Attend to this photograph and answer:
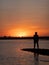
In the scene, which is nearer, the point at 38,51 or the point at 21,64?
the point at 21,64

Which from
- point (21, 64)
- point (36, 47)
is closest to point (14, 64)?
point (21, 64)

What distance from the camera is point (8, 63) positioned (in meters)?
19.3

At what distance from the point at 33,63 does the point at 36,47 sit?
11646 mm

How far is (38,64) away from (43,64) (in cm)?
39

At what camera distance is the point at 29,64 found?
18.6m

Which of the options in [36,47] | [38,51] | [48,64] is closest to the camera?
[48,64]

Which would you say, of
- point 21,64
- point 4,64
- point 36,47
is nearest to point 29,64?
point 21,64

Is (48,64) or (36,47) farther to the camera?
(36,47)

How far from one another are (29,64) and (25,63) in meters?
0.59

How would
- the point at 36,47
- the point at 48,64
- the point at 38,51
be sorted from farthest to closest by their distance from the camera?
the point at 36,47 → the point at 38,51 → the point at 48,64

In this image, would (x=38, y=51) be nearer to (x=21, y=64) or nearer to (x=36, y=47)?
(x=36, y=47)

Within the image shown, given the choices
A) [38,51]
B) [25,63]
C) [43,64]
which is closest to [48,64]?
[43,64]

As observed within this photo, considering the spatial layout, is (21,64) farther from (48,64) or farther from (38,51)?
(38,51)

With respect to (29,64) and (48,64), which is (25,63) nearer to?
(29,64)
